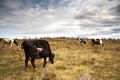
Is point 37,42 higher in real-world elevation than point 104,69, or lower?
higher

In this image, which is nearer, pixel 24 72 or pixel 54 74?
pixel 54 74

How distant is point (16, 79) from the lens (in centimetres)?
1308

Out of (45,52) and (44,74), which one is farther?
(45,52)

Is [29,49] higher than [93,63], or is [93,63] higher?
[29,49]

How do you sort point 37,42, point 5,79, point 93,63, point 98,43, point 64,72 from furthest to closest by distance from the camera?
point 98,43
point 93,63
point 37,42
point 64,72
point 5,79

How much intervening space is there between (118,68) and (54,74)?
5458 mm

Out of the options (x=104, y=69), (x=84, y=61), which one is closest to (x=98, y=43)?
(x=84, y=61)

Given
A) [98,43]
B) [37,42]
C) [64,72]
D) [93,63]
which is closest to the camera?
[64,72]

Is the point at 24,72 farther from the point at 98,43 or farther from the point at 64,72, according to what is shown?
the point at 98,43

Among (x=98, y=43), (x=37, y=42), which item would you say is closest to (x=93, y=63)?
(x=37, y=42)

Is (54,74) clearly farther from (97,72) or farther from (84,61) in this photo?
(84,61)

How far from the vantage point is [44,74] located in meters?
13.2

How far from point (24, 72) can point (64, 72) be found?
2791mm

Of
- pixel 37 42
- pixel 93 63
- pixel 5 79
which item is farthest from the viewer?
pixel 93 63
